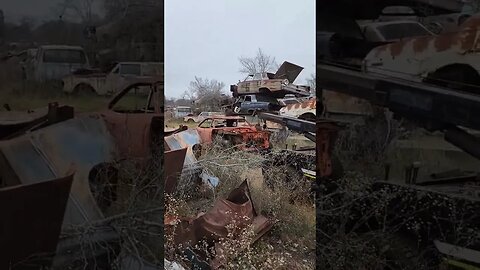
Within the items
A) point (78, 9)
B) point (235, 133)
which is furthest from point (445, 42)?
point (78, 9)

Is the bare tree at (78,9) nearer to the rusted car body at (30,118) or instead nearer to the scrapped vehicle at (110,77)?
the scrapped vehicle at (110,77)

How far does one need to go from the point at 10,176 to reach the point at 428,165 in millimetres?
2518

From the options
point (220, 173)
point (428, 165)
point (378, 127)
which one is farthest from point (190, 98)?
point (428, 165)

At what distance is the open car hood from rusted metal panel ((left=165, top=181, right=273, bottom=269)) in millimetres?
893

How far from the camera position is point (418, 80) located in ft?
12.1

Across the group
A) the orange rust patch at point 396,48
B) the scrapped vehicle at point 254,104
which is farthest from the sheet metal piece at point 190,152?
the orange rust patch at point 396,48

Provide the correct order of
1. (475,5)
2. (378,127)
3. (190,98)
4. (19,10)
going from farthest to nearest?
1. (190,98)
2. (378,127)
3. (475,5)
4. (19,10)

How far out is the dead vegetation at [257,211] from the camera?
421 cm

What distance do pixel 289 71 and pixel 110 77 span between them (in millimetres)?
1348

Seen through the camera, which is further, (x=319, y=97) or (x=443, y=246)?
(x=319, y=97)

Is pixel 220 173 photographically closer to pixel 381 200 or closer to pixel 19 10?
pixel 381 200

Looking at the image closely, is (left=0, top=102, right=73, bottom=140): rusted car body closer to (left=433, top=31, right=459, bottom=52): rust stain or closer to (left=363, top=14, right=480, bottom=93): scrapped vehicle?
(left=363, top=14, right=480, bottom=93): scrapped vehicle

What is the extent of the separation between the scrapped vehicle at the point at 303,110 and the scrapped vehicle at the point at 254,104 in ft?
0.26

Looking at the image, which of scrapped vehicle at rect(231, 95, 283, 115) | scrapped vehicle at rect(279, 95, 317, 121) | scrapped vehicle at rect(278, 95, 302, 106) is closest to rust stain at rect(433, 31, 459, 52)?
scrapped vehicle at rect(279, 95, 317, 121)
